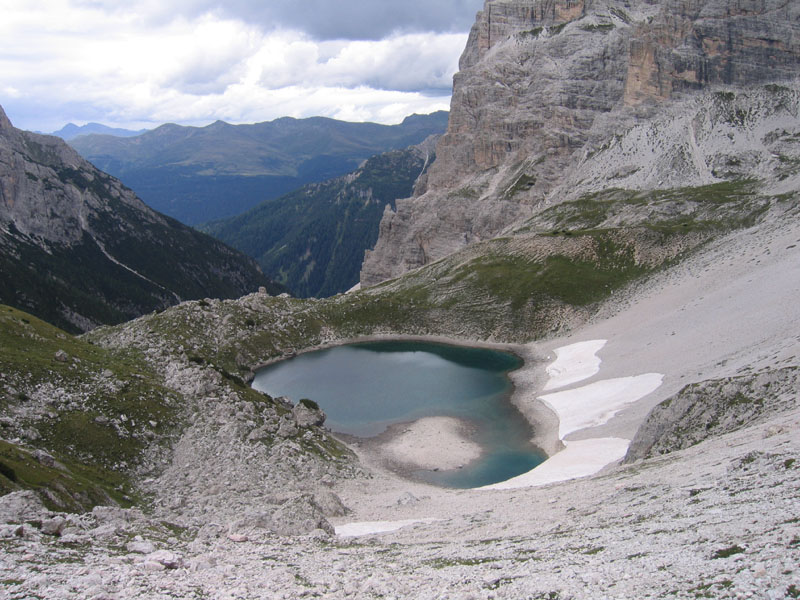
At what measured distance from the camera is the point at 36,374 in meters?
49.0

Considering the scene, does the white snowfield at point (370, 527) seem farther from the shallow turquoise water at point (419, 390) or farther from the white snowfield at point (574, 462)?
the shallow turquoise water at point (419, 390)

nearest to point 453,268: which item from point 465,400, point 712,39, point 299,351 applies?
point 299,351

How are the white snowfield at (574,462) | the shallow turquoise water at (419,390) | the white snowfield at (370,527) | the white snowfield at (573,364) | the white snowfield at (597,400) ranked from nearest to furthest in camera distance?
1. the white snowfield at (370,527)
2. the white snowfield at (574,462)
3. the shallow turquoise water at (419,390)
4. the white snowfield at (597,400)
5. the white snowfield at (573,364)

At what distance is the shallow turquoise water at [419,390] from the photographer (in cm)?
6141

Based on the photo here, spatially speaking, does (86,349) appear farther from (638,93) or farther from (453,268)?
(638,93)

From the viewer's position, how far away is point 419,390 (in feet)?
280

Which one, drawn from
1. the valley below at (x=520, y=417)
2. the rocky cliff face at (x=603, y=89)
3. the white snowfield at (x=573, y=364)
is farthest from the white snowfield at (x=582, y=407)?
the rocky cliff face at (x=603, y=89)

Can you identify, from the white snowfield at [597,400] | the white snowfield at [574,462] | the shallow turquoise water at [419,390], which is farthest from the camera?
the white snowfield at [597,400]

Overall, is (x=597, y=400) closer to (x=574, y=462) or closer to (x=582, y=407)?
A: (x=582, y=407)

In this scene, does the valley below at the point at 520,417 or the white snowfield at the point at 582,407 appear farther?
the white snowfield at the point at 582,407

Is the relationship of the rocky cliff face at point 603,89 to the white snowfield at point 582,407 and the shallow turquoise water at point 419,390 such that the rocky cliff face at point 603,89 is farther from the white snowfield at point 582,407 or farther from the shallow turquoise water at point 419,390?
the white snowfield at point 582,407

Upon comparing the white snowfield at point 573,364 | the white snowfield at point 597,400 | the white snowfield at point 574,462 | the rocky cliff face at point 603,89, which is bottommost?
the white snowfield at point 574,462

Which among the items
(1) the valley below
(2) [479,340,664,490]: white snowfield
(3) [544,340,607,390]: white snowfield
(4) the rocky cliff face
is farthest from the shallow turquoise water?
(4) the rocky cliff face

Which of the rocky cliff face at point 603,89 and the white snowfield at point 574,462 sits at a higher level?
the rocky cliff face at point 603,89
